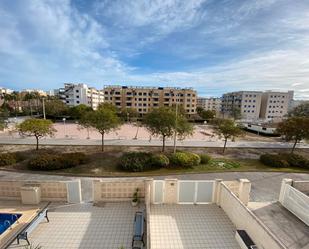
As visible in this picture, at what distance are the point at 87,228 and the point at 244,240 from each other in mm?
5451

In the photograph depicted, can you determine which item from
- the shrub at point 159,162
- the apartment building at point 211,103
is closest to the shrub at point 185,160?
the shrub at point 159,162

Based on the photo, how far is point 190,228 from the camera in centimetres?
717

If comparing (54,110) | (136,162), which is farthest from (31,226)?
(54,110)

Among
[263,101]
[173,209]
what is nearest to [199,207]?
[173,209]

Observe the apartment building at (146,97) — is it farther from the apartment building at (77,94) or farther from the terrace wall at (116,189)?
the terrace wall at (116,189)

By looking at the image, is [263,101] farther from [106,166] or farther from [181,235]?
[181,235]

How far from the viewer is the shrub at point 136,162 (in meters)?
15.1

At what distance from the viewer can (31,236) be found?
21.3 ft

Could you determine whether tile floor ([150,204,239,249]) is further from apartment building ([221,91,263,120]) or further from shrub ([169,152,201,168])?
apartment building ([221,91,263,120])

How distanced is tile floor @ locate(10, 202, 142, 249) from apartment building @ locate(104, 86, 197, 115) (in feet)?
178

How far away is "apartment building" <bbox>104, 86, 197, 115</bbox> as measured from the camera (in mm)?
61875

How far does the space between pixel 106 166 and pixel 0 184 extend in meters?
7.95

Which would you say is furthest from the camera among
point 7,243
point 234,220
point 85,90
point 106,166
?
point 85,90

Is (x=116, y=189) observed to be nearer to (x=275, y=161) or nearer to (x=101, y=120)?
(x=101, y=120)
